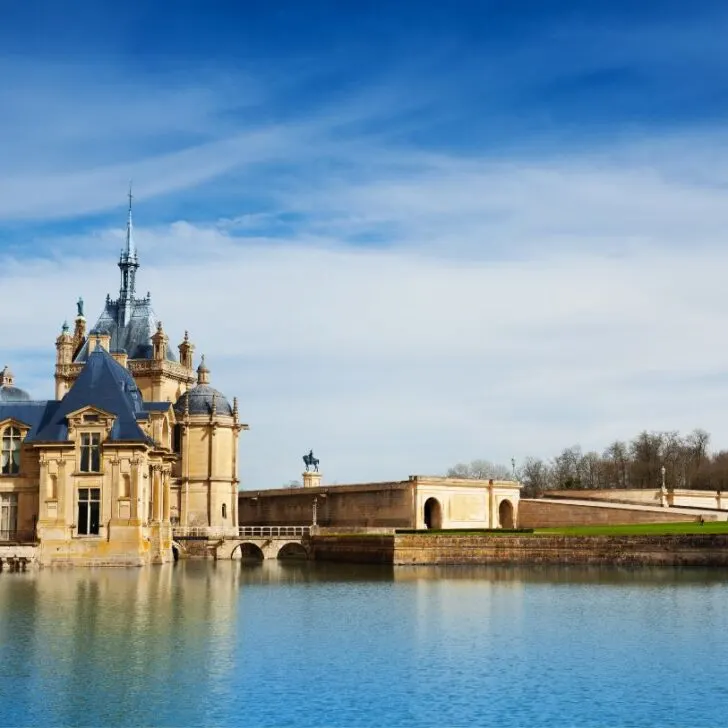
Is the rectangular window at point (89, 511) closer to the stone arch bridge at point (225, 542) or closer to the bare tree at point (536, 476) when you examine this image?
the stone arch bridge at point (225, 542)

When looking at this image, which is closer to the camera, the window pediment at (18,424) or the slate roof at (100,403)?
the slate roof at (100,403)

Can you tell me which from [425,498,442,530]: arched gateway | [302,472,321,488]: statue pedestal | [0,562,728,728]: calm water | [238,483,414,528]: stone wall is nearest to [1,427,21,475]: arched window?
[0,562,728,728]: calm water

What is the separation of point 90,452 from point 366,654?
112 feet

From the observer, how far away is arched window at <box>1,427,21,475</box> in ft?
216

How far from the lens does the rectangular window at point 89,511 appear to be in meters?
62.0

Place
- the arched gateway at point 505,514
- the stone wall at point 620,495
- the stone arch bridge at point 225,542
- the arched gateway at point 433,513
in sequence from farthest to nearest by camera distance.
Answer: the stone wall at point 620,495
the arched gateway at point 505,514
the arched gateway at point 433,513
the stone arch bridge at point 225,542

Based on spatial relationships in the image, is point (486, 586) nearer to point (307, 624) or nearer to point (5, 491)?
point (307, 624)

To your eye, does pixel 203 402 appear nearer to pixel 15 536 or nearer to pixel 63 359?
pixel 63 359

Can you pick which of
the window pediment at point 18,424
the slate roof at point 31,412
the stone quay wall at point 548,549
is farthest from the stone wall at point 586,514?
the window pediment at point 18,424

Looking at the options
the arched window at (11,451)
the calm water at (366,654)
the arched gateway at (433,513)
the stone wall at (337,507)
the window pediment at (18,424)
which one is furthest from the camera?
the arched gateway at (433,513)

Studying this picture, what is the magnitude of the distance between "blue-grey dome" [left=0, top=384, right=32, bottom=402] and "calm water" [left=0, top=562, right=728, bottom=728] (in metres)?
19.9

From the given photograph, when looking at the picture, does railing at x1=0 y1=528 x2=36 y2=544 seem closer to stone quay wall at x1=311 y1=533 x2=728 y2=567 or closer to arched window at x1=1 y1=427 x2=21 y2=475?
arched window at x1=1 y1=427 x2=21 y2=475

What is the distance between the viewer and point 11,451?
6581cm

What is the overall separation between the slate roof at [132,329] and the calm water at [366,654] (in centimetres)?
4011
